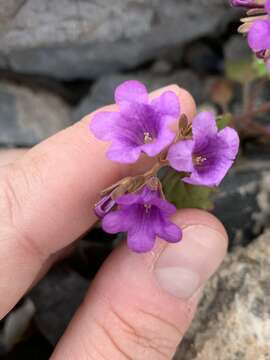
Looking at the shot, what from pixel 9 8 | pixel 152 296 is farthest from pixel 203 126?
pixel 9 8

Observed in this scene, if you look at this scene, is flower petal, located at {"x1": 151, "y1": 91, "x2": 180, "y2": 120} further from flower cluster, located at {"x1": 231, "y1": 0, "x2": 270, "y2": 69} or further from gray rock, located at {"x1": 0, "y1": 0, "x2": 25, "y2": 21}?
gray rock, located at {"x1": 0, "y1": 0, "x2": 25, "y2": 21}

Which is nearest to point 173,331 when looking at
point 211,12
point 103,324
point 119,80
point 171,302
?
point 171,302

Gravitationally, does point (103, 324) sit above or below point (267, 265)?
above

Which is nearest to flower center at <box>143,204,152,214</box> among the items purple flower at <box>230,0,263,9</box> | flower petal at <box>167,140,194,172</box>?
flower petal at <box>167,140,194,172</box>

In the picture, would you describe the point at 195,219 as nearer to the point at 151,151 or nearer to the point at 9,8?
the point at 151,151

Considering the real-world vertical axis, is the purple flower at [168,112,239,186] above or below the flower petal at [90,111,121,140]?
below

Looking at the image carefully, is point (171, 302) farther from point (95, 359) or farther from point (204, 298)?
point (204, 298)
